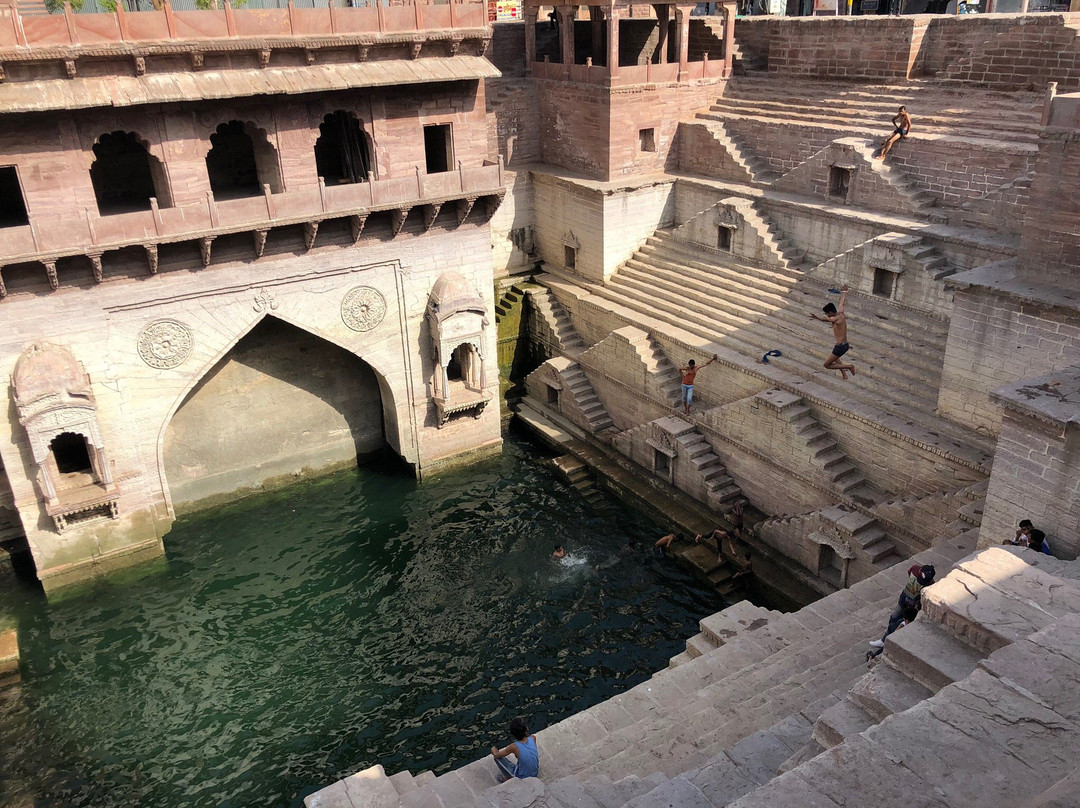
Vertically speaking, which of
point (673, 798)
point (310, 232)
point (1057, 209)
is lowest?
point (673, 798)

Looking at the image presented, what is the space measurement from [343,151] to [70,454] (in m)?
7.88

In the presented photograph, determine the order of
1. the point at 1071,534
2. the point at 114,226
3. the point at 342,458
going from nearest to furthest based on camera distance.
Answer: the point at 1071,534, the point at 114,226, the point at 342,458

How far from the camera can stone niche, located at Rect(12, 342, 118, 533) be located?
13.9 metres

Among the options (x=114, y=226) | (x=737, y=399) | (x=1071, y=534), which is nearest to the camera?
(x=1071, y=534)

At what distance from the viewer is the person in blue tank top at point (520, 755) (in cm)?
862

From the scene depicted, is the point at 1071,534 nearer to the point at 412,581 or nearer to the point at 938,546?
the point at 938,546

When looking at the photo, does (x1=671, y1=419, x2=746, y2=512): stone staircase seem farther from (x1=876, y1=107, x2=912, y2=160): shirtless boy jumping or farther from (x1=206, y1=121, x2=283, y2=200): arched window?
(x1=206, y1=121, x2=283, y2=200): arched window

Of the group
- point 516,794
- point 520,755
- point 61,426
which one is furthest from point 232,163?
point 516,794

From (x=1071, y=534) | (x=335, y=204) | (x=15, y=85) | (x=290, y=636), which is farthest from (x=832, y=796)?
(x=15, y=85)

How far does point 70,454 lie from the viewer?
1661 cm

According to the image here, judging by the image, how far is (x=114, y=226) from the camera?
13898 mm

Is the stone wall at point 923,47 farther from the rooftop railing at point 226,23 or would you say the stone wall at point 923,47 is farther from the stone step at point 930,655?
the stone step at point 930,655

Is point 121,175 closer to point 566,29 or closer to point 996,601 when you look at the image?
point 566,29

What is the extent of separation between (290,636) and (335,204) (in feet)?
24.4
